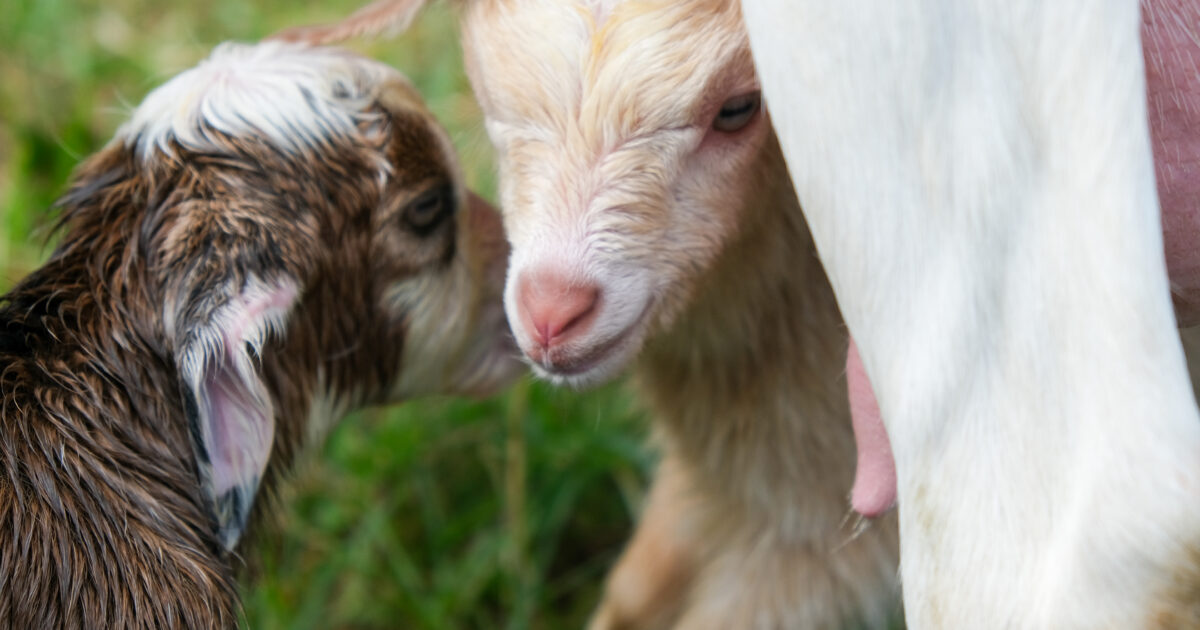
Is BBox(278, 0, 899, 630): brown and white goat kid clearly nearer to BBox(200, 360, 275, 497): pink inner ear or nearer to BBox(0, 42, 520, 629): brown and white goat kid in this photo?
BBox(0, 42, 520, 629): brown and white goat kid

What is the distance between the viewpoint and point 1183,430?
4.19 ft

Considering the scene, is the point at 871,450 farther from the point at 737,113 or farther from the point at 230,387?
the point at 230,387

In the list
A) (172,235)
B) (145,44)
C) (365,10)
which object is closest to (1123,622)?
(172,235)

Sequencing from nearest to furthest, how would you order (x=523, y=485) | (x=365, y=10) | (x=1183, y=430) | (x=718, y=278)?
(x=1183, y=430), (x=718, y=278), (x=365, y=10), (x=523, y=485)

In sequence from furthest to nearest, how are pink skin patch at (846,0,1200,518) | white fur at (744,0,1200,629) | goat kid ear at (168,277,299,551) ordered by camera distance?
goat kid ear at (168,277,299,551) < pink skin patch at (846,0,1200,518) < white fur at (744,0,1200,629)

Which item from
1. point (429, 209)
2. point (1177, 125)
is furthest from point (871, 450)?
point (429, 209)

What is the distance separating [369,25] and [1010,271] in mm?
1214

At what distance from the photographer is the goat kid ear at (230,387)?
6.07ft

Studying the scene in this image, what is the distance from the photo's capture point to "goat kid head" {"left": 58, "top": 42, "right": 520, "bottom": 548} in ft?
6.19

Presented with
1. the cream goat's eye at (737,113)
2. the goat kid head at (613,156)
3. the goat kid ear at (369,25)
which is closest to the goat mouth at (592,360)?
the goat kid head at (613,156)

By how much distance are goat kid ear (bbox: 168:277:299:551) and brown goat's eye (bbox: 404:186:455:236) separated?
0.26 m

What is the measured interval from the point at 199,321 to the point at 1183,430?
130 centimetres

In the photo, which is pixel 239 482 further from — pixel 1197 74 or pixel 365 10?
pixel 1197 74

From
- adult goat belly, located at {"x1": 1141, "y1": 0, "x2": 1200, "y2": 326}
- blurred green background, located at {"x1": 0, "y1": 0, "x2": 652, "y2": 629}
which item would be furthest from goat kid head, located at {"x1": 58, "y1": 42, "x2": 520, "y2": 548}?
adult goat belly, located at {"x1": 1141, "y1": 0, "x2": 1200, "y2": 326}
